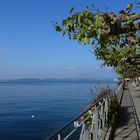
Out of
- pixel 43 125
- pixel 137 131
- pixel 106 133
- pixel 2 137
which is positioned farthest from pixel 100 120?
pixel 43 125

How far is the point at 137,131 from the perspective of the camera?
12273 millimetres

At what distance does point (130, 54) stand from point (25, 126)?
18.3 meters

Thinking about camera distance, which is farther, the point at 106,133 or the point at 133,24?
the point at 106,133

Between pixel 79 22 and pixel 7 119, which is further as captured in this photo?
pixel 7 119

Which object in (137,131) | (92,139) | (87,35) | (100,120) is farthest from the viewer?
(137,131)

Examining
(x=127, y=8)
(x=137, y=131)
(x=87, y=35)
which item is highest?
(x=127, y=8)

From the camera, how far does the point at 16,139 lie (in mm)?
28406

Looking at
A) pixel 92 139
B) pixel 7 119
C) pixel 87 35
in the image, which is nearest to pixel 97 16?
pixel 87 35

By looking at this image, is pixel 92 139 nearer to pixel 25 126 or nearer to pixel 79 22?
pixel 79 22

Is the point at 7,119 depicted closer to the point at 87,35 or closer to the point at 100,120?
the point at 100,120

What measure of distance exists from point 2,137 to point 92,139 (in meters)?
21.4

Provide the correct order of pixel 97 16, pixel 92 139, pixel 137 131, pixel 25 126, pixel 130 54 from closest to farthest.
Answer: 1. pixel 97 16
2. pixel 92 139
3. pixel 137 131
4. pixel 130 54
5. pixel 25 126

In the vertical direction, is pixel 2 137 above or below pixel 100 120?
below

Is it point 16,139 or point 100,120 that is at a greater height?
point 100,120
